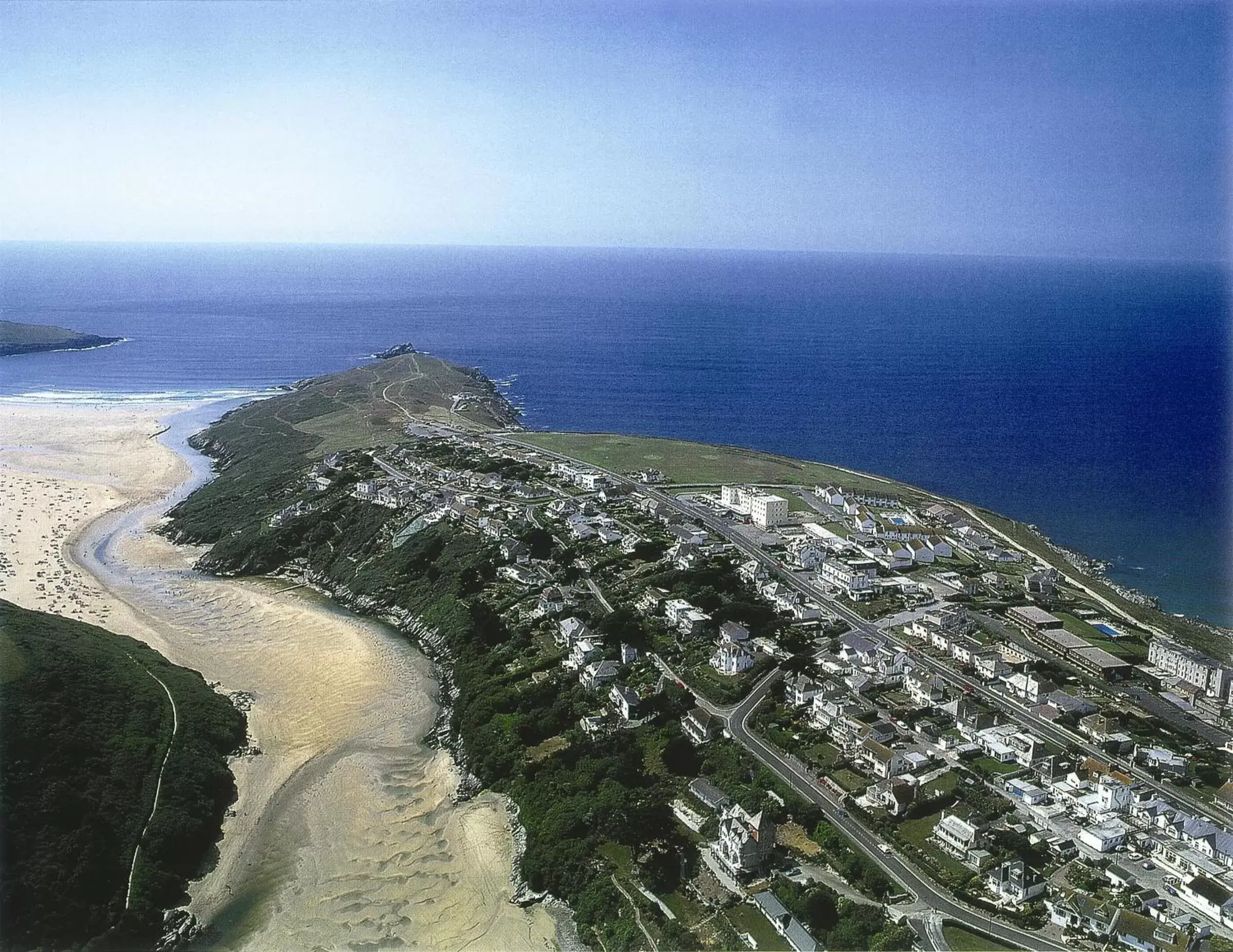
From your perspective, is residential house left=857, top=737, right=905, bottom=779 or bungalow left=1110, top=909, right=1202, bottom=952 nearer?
bungalow left=1110, top=909, right=1202, bottom=952

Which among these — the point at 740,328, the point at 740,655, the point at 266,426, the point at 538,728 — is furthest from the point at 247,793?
the point at 740,328

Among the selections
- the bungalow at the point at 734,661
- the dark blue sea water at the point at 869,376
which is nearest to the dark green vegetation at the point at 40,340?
the dark blue sea water at the point at 869,376

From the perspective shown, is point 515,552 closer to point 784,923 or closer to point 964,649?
point 964,649

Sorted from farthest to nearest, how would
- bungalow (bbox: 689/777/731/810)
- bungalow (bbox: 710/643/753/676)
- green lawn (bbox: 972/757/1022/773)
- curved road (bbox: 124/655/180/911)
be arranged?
bungalow (bbox: 710/643/753/676)
green lawn (bbox: 972/757/1022/773)
bungalow (bbox: 689/777/731/810)
curved road (bbox: 124/655/180/911)

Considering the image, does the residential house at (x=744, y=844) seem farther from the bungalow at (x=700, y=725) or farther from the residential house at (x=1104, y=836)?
the residential house at (x=1104, y=836)

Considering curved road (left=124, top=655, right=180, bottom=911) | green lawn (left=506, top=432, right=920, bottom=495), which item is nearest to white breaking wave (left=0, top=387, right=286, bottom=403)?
green lawn (left=506, top=432, right=920, bottom=495)

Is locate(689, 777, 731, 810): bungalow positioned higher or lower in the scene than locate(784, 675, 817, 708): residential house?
lower

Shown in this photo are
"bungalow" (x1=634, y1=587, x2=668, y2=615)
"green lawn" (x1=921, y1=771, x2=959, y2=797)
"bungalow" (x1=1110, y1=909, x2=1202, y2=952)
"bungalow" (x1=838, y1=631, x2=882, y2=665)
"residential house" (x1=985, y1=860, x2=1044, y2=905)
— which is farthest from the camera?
"bungalow" (x1=634, y1=587, x2=668, y2=615)

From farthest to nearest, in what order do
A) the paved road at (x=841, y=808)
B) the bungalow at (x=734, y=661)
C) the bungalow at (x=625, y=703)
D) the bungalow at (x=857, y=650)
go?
the bungalow at (x=857, y=650) < the bungalow at (x=734, y=661) < the bungalow at (x=625, y=703) < the paved road at (x=841, y=808)

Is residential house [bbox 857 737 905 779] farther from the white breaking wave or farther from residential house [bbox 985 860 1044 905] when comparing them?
the white breaking wave
